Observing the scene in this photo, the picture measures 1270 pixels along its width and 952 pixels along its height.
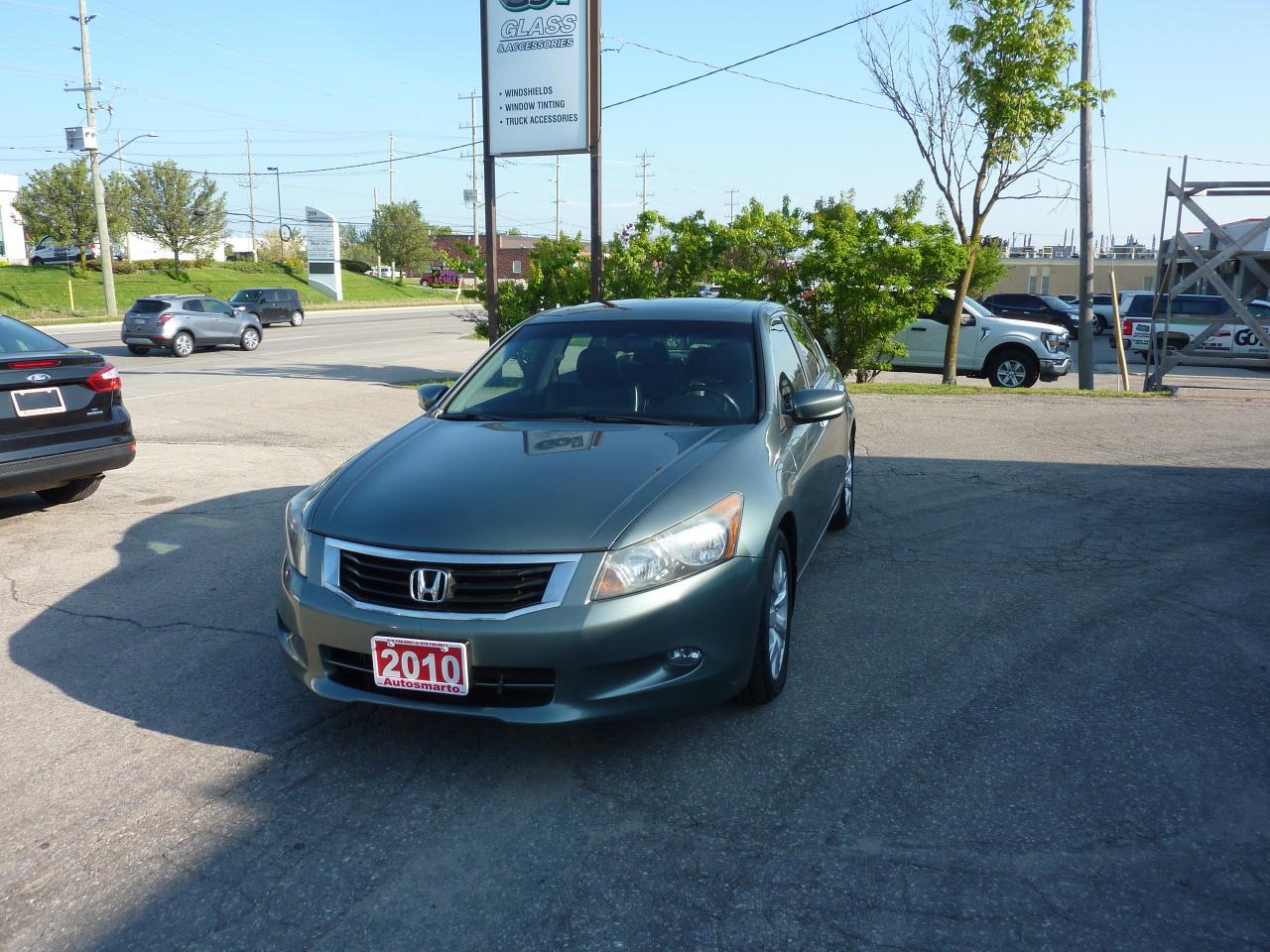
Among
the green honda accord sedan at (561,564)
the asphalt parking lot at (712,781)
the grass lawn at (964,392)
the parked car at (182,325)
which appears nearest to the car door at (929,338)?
the grass lawn at (964,392)

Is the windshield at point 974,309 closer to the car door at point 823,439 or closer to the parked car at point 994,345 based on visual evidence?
the parked car at point 994,345

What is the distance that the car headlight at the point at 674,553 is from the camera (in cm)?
332

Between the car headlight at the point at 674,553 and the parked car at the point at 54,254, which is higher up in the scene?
the parked car at the point at 54,254

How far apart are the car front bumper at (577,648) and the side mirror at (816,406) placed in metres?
1.21

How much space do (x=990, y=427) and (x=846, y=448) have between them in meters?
5.72

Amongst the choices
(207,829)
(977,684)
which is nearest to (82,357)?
(207,829)

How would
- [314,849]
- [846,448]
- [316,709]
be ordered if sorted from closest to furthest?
[314,849]
[316,709]
[846,448]

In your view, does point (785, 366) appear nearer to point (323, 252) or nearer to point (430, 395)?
point (430, 395)

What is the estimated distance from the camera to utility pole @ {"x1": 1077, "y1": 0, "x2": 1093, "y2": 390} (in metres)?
16.3

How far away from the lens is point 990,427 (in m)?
11.6

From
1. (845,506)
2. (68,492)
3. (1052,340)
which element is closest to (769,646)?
(845,506)

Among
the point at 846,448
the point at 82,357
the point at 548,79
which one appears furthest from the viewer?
the point at 548,79

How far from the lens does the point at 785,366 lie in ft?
17.2

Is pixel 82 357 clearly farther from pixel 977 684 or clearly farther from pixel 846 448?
pixel 977 684
